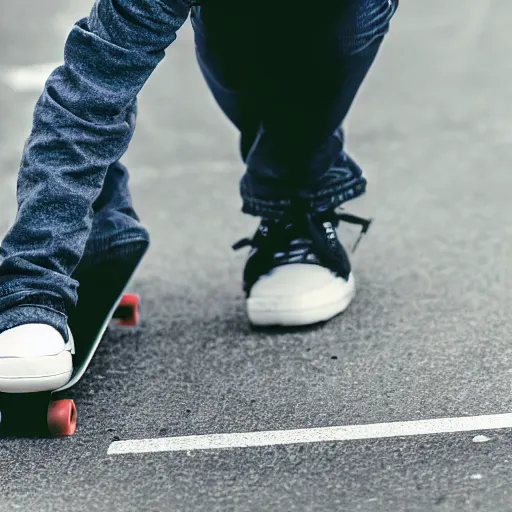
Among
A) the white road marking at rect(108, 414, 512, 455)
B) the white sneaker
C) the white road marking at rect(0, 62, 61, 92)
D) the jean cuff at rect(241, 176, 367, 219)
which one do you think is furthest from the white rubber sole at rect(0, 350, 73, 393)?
the white road marking at rect(0, 62, 61, 92)

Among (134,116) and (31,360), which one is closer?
(31,360)

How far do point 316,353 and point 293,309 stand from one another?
0.40ft

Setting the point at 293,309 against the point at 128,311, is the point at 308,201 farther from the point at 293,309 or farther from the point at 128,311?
the point at 128,311

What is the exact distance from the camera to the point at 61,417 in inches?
56.2

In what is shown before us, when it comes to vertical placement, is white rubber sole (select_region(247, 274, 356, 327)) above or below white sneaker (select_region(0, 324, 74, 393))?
below

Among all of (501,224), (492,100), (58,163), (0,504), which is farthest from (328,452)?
(492,100)

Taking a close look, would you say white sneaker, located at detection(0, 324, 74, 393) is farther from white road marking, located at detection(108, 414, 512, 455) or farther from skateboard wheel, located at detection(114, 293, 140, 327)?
skateboard wheel, located at detection(114, 293, 140, 327)

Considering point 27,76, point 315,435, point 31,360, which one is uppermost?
point 31,360

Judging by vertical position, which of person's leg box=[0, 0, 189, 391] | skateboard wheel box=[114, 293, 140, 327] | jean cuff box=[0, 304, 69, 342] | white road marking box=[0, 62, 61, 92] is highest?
person's leg box=[0, 0, 189, 391]

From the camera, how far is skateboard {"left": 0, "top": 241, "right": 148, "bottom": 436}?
1429 millimetres

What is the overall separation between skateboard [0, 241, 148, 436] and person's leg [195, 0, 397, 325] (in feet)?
0.78

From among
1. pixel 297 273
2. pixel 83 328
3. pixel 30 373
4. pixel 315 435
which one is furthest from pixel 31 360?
pixel 297 273

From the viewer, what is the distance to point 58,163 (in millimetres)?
1455

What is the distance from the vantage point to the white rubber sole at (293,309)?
5.90ft
